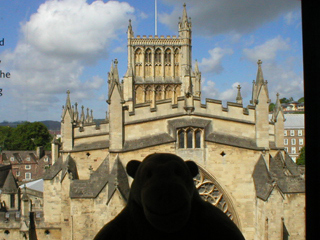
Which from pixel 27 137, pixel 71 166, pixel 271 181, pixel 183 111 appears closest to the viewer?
pixel 271 181

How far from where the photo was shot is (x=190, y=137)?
12.6 m

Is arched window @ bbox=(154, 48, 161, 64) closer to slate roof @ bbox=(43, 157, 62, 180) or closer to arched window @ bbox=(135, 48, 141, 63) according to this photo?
arched window @ bbox=(135, 48, 141, 63)

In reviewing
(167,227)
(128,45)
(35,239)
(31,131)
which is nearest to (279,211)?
(167,227)

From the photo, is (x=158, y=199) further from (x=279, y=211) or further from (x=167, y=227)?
(x=279, y=211)

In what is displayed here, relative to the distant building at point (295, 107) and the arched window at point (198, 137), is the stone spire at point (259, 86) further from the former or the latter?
the distant building at point (295, 107)

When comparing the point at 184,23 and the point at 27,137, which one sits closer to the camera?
the point at 184,23

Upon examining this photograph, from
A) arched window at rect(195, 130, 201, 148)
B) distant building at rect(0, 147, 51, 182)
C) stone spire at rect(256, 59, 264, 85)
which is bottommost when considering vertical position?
distant building at rect(0, 147, 51, 182)

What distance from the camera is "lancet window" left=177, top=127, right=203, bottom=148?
12539mm

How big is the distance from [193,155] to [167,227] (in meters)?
9.99

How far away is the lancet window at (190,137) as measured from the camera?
12539 mm

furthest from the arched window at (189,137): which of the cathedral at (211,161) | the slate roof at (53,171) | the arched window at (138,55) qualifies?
the arched window at (138,55)

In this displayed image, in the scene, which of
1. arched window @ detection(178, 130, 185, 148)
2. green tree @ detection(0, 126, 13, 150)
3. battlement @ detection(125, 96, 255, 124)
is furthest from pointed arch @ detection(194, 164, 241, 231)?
green tree @ detection(0, 126, 13, 150)

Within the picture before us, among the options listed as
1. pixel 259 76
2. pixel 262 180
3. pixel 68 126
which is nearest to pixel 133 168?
pixel 262 180

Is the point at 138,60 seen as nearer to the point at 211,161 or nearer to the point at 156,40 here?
the point at 156,40
